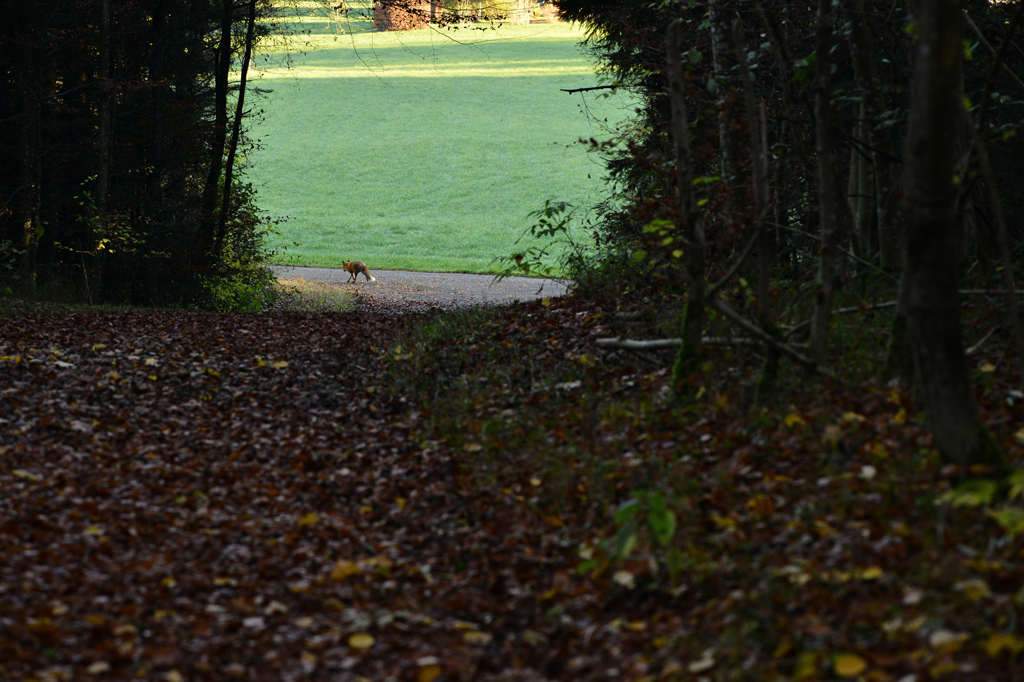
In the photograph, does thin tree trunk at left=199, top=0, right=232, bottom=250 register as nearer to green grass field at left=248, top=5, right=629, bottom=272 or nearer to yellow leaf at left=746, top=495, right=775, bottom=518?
green grass field at left=248, top=5, right=629, bottom=272

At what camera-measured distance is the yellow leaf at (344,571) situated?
4.47 m

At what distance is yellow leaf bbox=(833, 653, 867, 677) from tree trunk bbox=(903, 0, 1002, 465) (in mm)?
1567

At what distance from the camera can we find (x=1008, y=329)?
5.91 metres

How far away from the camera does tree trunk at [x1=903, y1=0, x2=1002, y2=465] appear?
3676 mm

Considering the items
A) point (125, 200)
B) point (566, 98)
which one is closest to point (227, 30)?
point (125, 200)

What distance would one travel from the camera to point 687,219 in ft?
19.2

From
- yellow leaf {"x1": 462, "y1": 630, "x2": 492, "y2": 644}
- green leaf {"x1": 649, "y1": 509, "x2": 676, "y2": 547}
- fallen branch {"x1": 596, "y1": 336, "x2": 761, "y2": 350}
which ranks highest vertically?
fallen branch {"x1": 596, "y1": 336, "x2": 761, "y2": 350}

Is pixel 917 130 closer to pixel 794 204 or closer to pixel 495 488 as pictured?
pixel 495 488

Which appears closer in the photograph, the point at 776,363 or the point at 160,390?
the point at 776,363

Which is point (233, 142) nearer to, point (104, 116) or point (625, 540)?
point (104, 116)

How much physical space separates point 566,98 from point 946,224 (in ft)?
162

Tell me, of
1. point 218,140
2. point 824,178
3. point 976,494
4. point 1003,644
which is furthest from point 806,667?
point 218,140

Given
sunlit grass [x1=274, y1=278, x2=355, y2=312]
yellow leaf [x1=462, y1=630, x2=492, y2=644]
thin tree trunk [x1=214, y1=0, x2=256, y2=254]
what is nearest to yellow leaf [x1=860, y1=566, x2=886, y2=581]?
yellow leaf [x1=462, y1=630, x2=492, y2=644]

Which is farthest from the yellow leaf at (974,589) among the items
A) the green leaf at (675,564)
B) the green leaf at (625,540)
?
the green leaf at (625,540)
